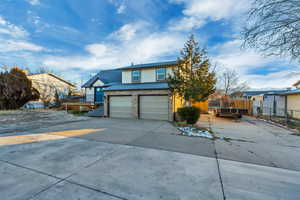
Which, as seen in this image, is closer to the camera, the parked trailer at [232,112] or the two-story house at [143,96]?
the two-story house at [143,96]

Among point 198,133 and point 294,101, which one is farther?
point 294,101

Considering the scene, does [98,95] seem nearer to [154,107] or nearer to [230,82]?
[154,107]

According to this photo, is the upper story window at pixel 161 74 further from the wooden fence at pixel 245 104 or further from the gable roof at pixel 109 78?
the wooden fence at pixel 245 104

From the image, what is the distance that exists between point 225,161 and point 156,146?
→ 223 centimetres

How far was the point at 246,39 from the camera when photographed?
12.7 ft

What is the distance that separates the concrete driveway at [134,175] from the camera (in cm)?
220

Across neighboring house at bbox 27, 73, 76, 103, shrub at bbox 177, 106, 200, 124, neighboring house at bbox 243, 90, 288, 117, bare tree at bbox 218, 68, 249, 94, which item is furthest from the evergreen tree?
neighboring house at bbox 27, 73, 76, 103

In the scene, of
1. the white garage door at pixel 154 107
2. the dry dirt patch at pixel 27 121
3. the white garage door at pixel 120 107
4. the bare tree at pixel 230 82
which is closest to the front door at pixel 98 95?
the white garage door at pixel 120 107

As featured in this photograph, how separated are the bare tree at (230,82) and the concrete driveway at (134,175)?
27741 millimetres

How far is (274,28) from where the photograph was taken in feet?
11.3

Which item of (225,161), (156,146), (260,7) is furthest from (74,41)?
(225,161)

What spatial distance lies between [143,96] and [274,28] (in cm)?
929

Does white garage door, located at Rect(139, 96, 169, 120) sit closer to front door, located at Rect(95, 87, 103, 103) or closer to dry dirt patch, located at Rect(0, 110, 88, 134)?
dry dirt patch, located at Rect(0, 110, 88, 134)

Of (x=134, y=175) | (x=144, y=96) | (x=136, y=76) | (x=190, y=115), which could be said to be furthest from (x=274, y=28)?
(x=136, y=76)
